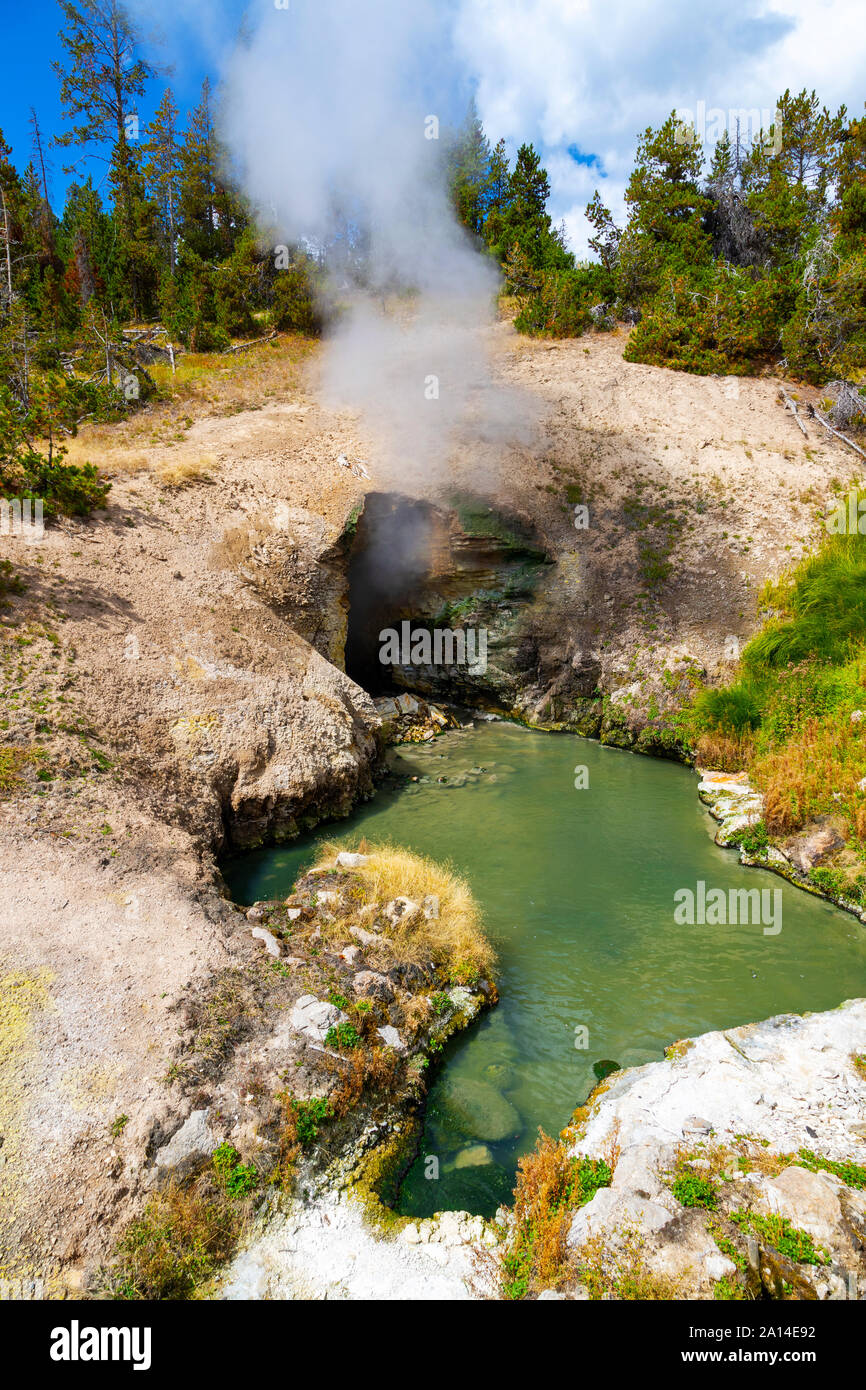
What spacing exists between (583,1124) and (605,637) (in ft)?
47.0

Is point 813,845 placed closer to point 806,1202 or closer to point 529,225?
point 806,1202

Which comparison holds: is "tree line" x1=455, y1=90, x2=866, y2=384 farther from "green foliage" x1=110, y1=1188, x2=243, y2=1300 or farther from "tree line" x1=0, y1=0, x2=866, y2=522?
"green foliage" x1=110, y1=1188, x2=243, y2=1300

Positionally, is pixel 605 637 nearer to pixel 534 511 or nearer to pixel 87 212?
pixel 534 511

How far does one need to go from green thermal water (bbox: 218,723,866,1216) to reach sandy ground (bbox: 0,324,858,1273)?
7.65ft

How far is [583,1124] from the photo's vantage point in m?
6.73

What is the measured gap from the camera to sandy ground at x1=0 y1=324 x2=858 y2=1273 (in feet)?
20.9

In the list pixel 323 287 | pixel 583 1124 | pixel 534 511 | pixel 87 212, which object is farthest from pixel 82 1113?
pixel 87 212

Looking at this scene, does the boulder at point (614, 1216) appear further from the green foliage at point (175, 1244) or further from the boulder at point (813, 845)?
the boulder at point (813, 845)

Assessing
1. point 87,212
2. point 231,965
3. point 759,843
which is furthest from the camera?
point 87,212

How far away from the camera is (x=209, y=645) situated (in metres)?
14.2

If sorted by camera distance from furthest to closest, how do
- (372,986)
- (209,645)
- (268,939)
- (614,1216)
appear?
1. (209,645)
2. (268,939)
3. (372,986)
4. (614,1216)

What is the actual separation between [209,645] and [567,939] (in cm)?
911

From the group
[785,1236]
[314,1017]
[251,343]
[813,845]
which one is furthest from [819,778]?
[251,343]
